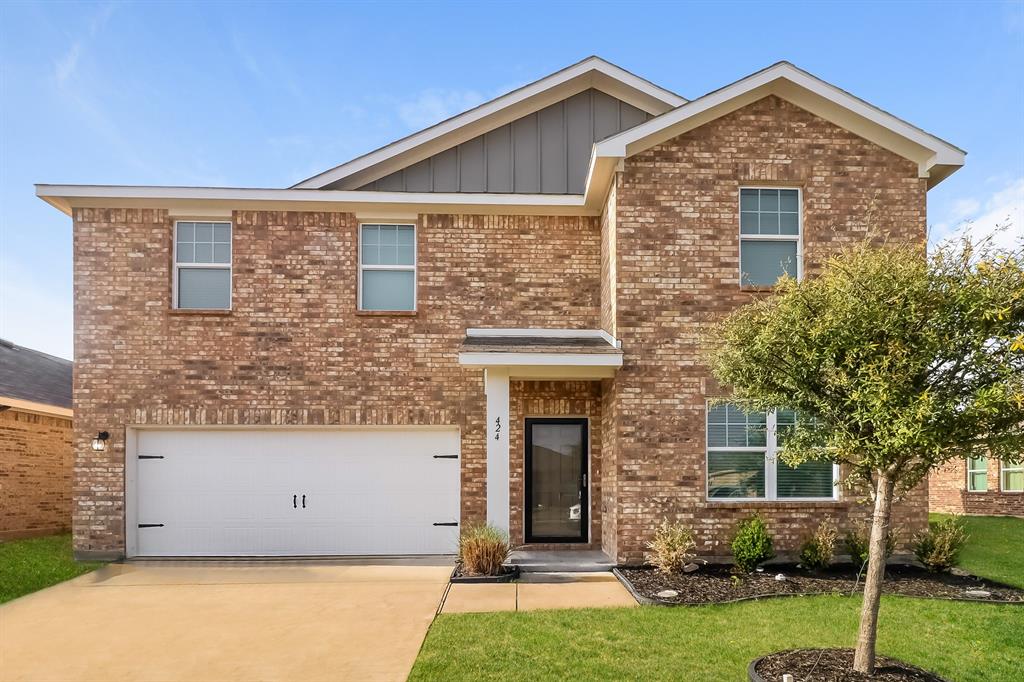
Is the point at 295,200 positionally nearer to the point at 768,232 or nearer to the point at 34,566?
the point at 34,566

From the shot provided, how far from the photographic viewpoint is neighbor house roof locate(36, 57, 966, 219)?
→ 32.6 feet

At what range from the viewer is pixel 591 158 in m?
10.5

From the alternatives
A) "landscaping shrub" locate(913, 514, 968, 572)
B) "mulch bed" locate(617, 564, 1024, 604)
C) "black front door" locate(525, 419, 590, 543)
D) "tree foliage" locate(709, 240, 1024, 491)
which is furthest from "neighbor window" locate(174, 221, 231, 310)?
"landscaping shrub" locate(913, 514, 968, 572)

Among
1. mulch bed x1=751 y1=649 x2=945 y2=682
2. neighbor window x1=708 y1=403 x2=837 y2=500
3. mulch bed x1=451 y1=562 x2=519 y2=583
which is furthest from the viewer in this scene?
neighbor window x1=708 y1=403 x2=837 y2=500

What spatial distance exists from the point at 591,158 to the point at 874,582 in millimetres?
7027

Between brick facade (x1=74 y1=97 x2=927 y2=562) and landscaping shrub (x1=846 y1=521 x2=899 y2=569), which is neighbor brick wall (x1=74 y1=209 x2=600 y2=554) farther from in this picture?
landscaping shrub (x1=846 y1=521 x2=899 y2=569)

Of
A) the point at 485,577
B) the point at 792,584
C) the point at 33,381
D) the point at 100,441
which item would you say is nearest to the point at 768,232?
the point at 792,584

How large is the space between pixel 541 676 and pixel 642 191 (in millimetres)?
6791

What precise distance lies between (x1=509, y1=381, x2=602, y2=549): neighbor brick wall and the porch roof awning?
21.9 inches

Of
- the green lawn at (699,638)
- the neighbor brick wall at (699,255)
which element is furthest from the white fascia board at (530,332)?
the green lawn at (699,638)

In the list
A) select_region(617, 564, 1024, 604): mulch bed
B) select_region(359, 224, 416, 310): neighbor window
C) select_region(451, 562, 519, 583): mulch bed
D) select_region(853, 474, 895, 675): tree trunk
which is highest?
select_region(359, 224, 416, 310): neighbor window

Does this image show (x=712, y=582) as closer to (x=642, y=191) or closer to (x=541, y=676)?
(x=541, y=676)

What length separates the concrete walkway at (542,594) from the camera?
26.2 feet

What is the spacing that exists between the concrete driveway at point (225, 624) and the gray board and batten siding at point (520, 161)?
253 inches
